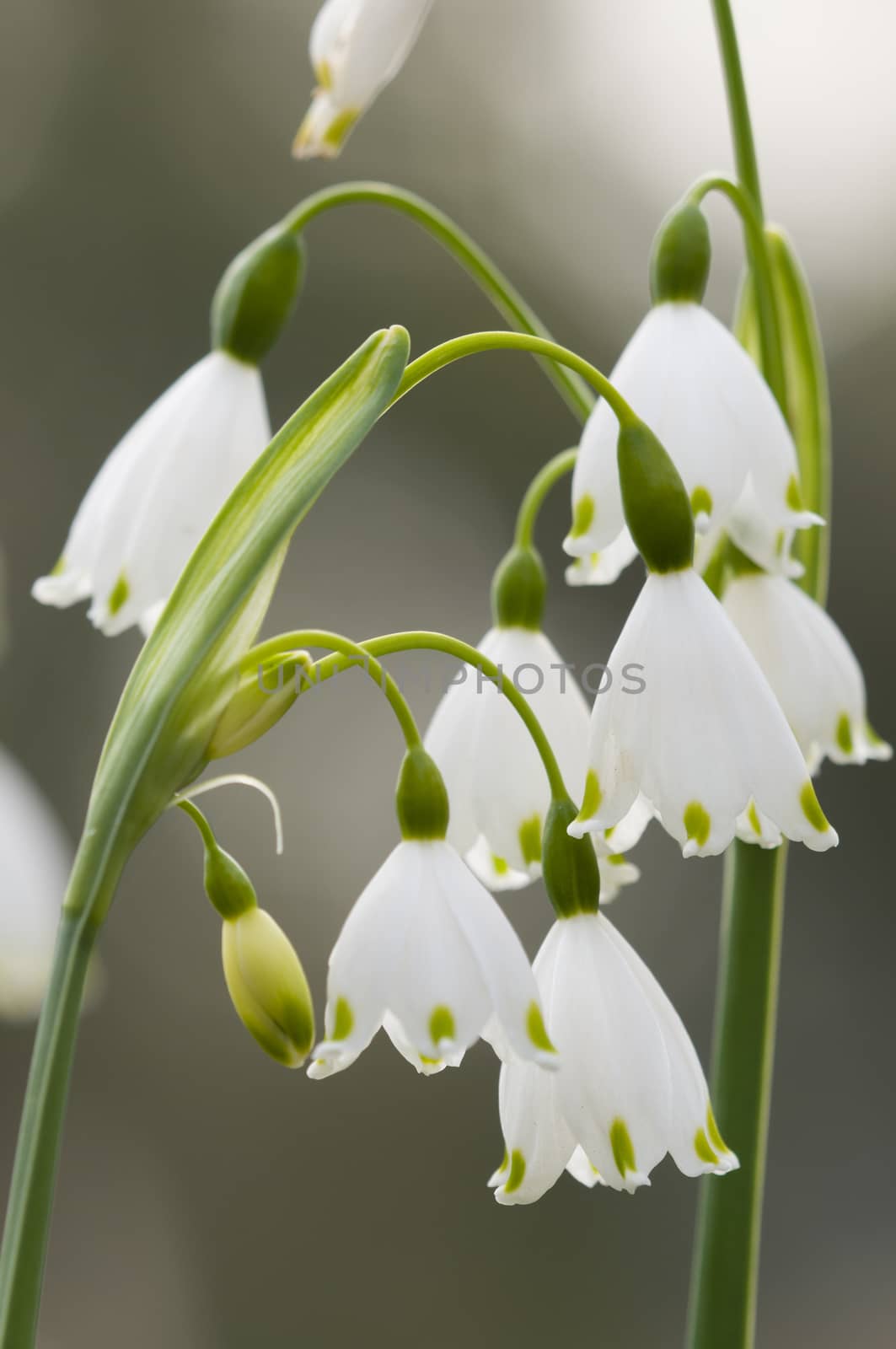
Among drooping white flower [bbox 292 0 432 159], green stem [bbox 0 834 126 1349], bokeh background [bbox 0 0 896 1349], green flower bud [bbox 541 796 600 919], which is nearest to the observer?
green stem [bbox 0 834 126 1349]

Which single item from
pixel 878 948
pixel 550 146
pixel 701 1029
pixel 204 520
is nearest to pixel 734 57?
pixel 204 520

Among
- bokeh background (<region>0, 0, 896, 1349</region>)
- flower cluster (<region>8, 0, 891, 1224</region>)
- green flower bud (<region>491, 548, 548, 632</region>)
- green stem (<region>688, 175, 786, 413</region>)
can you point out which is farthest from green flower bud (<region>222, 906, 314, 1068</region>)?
bokeh background (<region>0, 0, 896, 1349</region>)

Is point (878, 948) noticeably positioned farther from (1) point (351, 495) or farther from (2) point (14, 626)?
(2) point (14, 626)

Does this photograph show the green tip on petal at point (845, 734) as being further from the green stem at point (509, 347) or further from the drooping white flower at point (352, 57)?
the drooping white flower at point (352, 57)

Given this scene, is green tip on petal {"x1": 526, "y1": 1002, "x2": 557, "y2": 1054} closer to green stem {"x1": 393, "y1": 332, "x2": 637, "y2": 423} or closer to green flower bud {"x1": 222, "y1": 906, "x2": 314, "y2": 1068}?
green flower bud {"x1": 222, "y1": 906, "x2": 314, "y2": 1068}

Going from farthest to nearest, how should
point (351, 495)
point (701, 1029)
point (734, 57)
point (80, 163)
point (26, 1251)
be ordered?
point (80, 163) → point (351, 495) → point (701, 1029) → point (734, 57) → point (26, 1251)

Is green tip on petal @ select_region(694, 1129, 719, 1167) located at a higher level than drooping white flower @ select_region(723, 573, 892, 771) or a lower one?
lower

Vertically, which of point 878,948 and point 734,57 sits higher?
point 734,57
